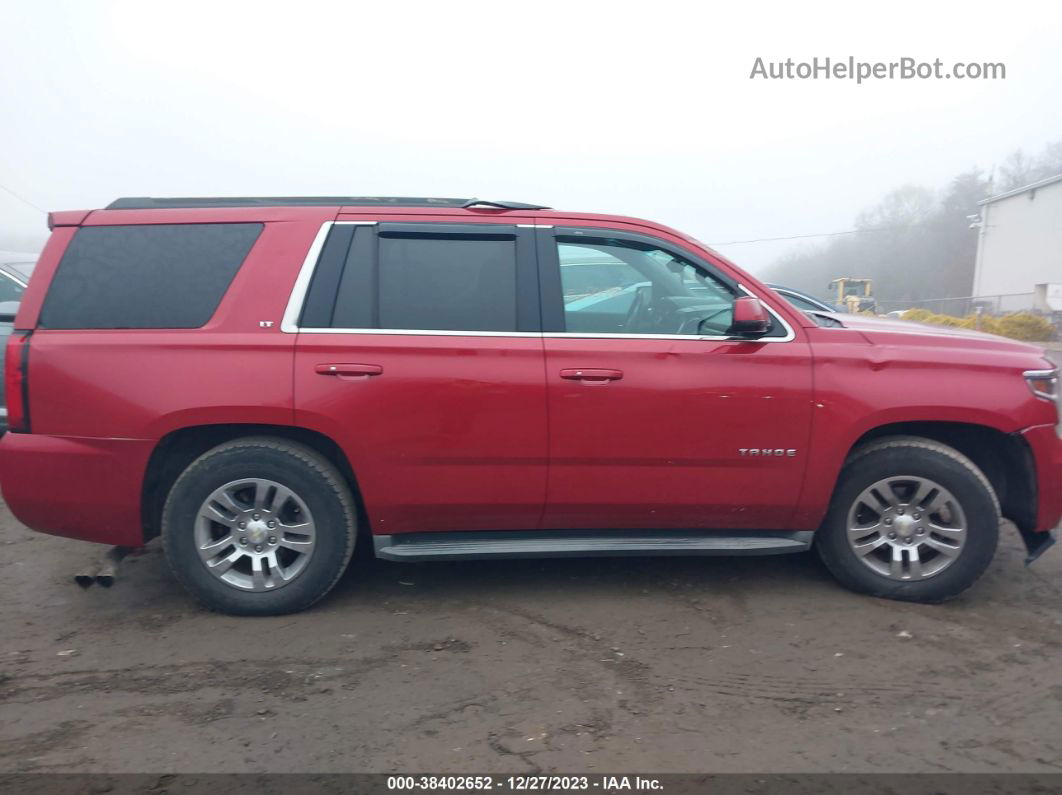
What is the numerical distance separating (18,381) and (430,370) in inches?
75.6

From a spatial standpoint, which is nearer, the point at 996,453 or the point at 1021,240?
the point at 996,453

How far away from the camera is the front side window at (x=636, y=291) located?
13.7 feet

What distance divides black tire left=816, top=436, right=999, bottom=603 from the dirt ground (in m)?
0.11

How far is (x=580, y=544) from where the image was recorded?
4137mm

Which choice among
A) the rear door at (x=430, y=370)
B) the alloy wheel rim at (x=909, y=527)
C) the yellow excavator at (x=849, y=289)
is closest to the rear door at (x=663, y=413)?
the rear door at (x=430, y=370)

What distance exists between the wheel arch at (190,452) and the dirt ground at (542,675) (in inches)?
Answer: 21.6

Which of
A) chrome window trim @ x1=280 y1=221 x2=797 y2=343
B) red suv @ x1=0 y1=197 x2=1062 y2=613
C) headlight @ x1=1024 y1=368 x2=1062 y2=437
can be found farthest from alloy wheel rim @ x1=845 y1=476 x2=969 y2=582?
chrome window trim @ x1=280 y1=221 x2=797 y2=343

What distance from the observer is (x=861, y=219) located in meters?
68.3

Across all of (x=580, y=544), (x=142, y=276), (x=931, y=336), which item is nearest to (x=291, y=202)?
(x=142, y=276)

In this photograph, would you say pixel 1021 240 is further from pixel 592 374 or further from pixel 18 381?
pixel 18 381

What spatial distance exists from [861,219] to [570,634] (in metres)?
71.3

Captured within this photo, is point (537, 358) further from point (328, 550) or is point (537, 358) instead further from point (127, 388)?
point (127, 388)

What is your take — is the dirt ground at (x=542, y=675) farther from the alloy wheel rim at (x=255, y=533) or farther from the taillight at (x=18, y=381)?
the taillight at (x=18, y=381)
